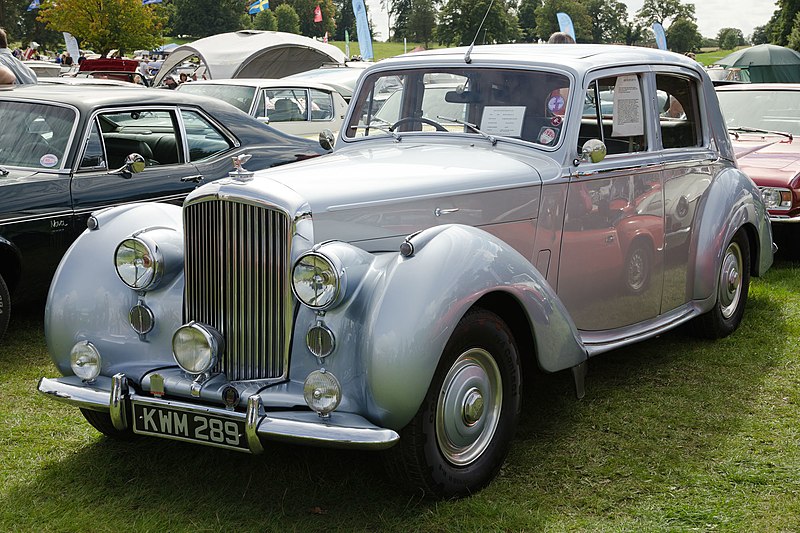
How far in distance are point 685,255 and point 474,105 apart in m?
1.60

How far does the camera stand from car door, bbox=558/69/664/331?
448 cm

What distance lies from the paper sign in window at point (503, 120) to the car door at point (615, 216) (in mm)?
330

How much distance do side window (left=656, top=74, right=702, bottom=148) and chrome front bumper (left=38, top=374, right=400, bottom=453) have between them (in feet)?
9.85

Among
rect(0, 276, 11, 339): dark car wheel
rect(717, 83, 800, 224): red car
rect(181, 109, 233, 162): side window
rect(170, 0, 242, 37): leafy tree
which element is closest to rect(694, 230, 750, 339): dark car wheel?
rect(717, 83, 800, 224): red car

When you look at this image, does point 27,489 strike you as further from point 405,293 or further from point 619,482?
point 619,482

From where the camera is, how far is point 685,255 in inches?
207

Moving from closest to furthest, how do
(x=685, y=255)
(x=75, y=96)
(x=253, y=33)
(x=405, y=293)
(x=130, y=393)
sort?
(x=405, y=293) < (x=130, y=393) < (x=685, y=255) < (x=75, y=96) < (x=253, y=33)

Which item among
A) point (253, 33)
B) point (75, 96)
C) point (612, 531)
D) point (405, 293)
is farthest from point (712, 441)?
point (253, 33)

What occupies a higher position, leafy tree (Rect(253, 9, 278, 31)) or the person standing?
leafy tree (Rect(253, 9, 278, 31))

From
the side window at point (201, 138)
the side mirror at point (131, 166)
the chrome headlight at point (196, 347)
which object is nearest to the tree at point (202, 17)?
the side window at point (201, 138)

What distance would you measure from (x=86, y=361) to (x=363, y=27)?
32.8 m

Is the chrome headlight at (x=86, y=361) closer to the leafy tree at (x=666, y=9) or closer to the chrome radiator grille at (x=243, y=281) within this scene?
the chrome radiator grille at (x=243, y=281)

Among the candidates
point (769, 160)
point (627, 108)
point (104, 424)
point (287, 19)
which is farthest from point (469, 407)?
point (287, 19)

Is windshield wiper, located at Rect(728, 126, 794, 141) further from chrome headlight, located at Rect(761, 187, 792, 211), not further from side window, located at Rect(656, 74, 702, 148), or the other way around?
side window, located at Rect(656, 74, 702, 148)
